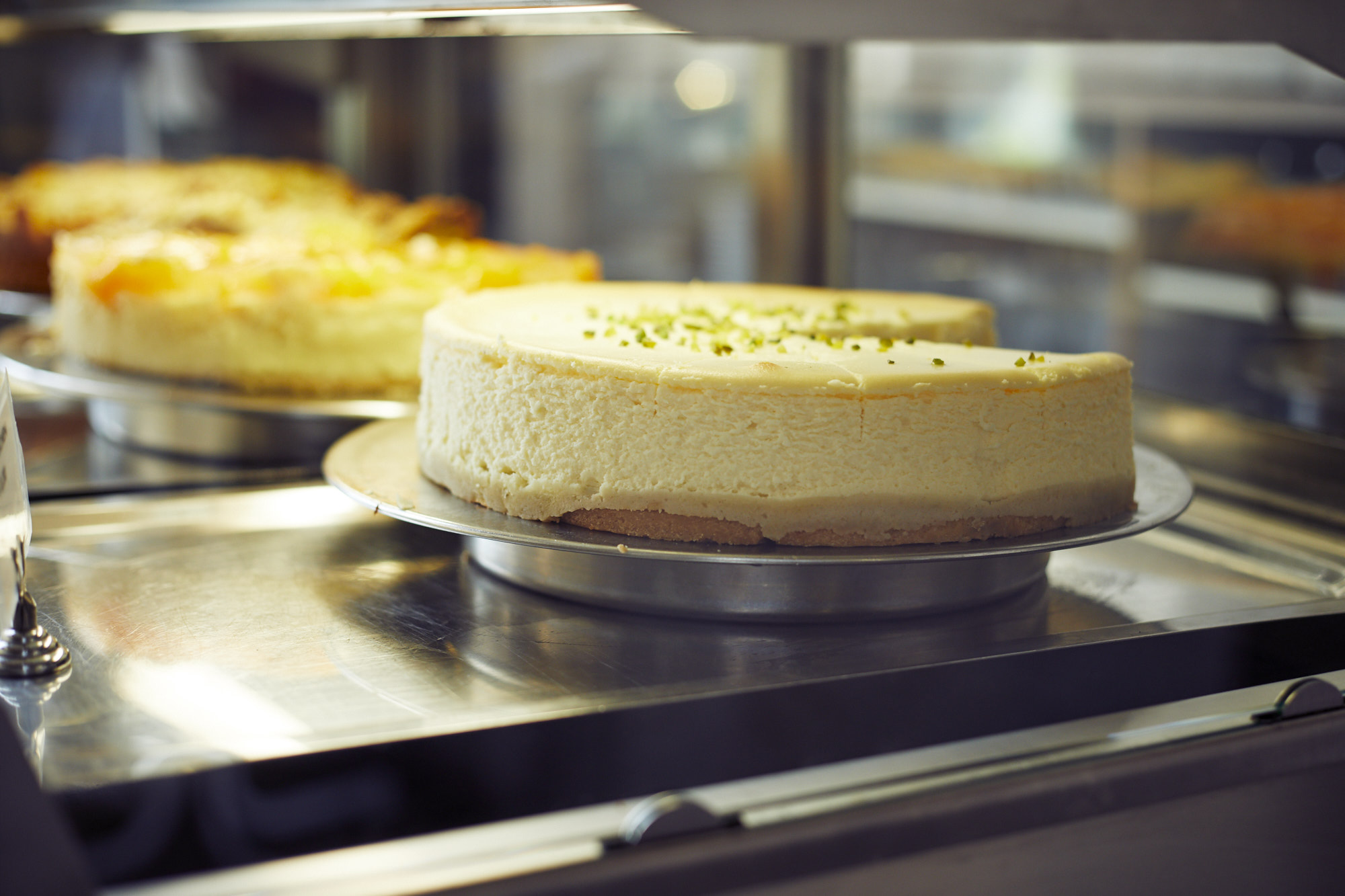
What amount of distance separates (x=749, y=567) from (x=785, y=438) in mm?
113

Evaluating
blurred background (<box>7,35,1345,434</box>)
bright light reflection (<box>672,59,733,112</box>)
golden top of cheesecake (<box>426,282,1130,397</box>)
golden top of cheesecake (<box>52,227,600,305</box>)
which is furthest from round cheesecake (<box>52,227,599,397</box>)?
bright light reflection (<box>672,59,733,112</box>)

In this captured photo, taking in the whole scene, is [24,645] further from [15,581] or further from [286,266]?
[286,266]

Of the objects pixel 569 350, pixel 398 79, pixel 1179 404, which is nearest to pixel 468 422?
pixel 569 350

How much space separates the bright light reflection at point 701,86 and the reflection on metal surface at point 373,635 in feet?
8.55

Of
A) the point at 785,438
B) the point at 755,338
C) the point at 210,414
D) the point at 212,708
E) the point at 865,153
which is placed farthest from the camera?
the point at 865,153

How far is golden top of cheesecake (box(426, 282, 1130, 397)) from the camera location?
106 centimetres

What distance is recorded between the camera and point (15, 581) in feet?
3.10

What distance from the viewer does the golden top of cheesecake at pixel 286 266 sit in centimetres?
170

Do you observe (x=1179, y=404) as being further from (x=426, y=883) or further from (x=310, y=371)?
(x=426, y=883)

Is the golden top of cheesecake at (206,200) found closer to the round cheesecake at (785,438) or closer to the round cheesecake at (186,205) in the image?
the round cheesecake at (186,205)

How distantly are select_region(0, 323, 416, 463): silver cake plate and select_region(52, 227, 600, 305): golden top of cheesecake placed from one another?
0.43 feet

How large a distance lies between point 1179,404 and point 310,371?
114 centimetres

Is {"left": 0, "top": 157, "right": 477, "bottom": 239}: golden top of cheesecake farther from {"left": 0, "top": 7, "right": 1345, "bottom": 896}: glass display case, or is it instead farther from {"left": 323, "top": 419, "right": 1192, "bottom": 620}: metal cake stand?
{"left": 323, "top": 419, "right": 1192, "bottom": 620}: metal cake stand

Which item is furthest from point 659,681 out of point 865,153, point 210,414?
point 865,153
